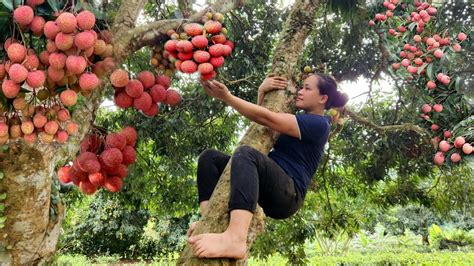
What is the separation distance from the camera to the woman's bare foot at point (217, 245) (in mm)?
1368

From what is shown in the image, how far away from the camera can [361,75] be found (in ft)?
17.2

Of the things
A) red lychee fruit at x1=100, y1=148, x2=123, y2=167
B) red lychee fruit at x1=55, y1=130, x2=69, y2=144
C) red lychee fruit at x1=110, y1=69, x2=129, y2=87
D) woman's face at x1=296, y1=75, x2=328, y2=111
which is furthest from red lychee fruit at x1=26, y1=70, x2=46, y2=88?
woman's face at x1=296, y1=75, x2=328, y2=111

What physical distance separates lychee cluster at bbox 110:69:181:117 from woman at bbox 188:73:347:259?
18cm

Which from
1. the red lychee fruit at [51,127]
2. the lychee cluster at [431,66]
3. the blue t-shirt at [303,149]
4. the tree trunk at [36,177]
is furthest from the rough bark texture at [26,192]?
the lychee cluster at [431,66]

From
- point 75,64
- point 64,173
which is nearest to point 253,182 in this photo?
point 75,64

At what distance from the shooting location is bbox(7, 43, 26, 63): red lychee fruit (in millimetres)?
1282

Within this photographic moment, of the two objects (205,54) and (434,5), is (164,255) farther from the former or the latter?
(205,54)

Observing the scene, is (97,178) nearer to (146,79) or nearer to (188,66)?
(146,79)

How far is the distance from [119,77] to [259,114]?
58 centimetres

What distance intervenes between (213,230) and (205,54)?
2.06 feet

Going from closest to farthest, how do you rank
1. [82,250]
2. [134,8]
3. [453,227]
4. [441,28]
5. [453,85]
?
[134,8] < [453,85] < [441,28] < [82,250] < [453,227]

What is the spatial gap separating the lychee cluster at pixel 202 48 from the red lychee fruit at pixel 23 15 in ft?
1.62

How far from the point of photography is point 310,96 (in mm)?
2334

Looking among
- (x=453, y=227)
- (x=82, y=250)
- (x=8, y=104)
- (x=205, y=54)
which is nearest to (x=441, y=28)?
(x=205, y=54)
